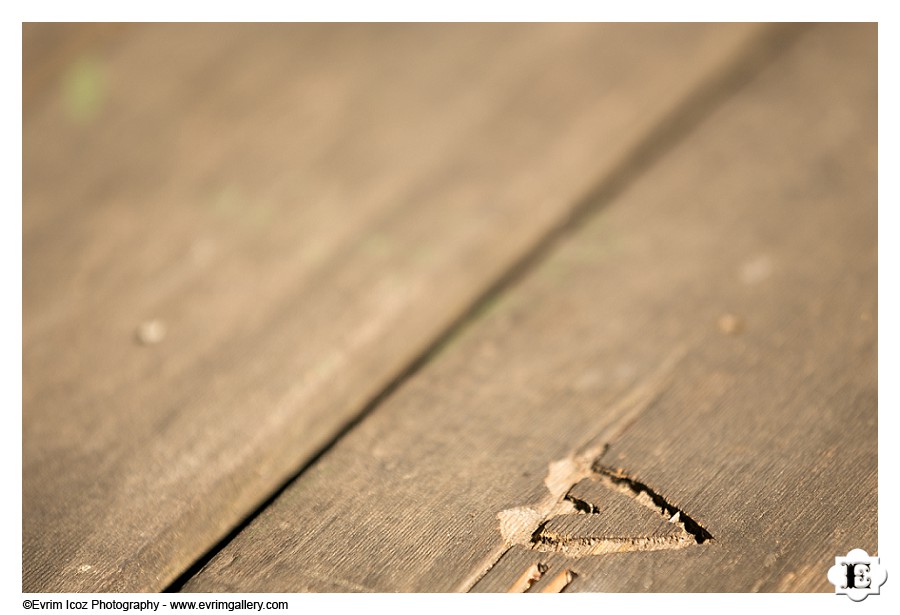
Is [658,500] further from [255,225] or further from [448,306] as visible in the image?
[255,225]

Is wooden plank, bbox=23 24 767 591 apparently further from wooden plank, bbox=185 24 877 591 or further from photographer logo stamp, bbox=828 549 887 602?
photographer logo stamp, bbox=828 549 887 602

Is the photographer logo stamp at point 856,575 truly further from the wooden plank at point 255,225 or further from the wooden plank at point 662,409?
the wooden plank at point 255,225

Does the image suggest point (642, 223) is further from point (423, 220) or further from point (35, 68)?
point (35, 68)

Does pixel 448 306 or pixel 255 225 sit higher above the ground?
pixel 255 225

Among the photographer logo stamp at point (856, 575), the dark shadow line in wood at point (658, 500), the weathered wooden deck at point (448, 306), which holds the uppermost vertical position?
the weathered wooden deck at point (448, 306)

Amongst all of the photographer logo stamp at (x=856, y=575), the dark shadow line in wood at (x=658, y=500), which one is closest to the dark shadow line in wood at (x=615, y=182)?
the dark shadow line in wood at (x=658, y=500)

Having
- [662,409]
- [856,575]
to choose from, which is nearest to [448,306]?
[662,409]

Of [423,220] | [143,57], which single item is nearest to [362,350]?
[423,220]
